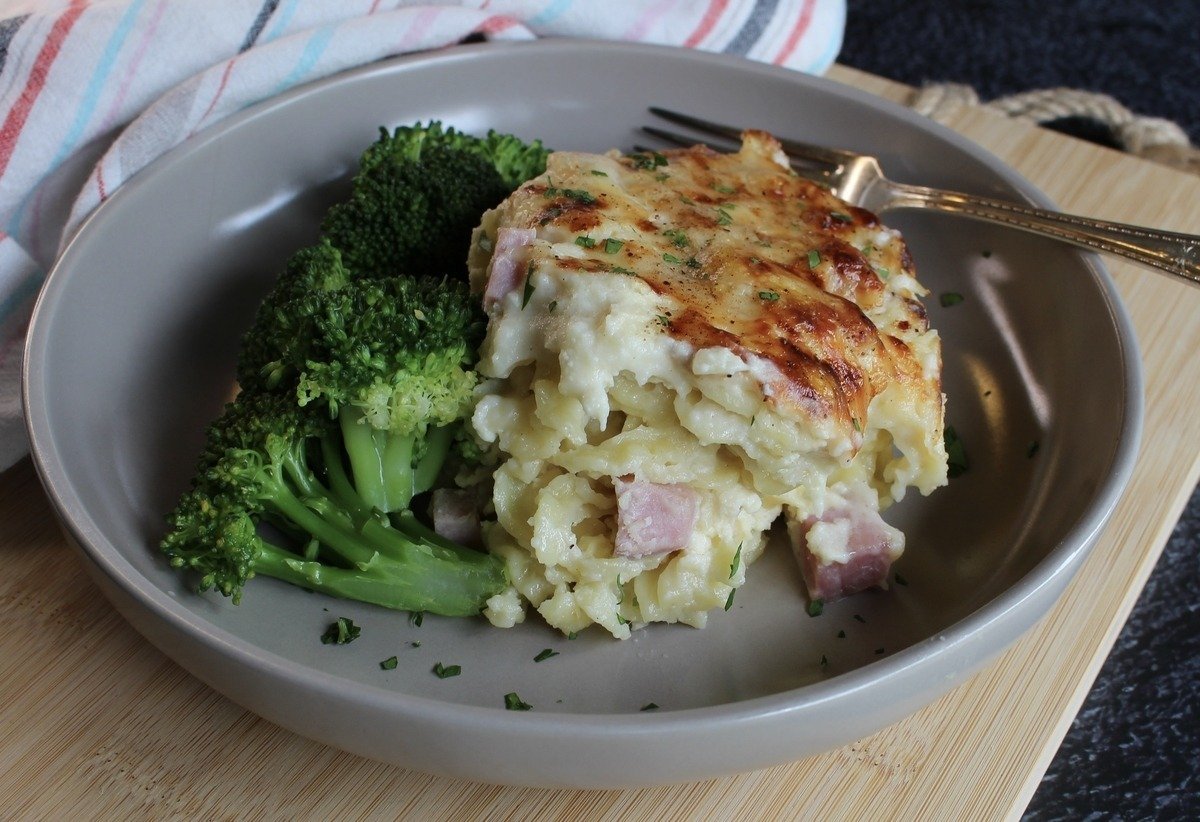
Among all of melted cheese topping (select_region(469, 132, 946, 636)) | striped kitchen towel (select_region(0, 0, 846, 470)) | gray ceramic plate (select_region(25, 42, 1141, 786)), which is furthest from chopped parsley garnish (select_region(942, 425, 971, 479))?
striped kitchen towel (select_region(0, 0, 846, 470))

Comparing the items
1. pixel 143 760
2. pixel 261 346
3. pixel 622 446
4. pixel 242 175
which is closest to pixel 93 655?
pixel 143 760

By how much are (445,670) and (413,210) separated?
4.13 ft

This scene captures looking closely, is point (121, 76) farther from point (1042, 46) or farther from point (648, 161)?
point (1042, 46)

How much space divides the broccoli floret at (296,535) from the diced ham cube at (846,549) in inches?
26.3

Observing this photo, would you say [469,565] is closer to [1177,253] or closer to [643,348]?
[643,348]

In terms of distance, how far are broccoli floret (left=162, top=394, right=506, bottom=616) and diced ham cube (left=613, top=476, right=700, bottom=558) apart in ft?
0.94

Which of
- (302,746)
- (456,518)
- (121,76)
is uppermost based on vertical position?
(121,76)

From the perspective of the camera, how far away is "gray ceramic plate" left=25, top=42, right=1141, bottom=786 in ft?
6.77

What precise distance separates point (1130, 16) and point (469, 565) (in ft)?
16.9

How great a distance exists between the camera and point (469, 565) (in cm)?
251

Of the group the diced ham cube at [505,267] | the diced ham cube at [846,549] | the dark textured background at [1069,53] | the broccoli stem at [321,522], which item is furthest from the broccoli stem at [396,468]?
the dark textured background at [1069,53]

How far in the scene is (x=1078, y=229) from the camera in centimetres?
307

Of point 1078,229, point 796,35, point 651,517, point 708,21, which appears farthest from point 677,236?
point 796,35

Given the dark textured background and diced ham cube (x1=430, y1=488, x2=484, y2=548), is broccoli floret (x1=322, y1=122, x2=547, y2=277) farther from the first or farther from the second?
the dark textured background
